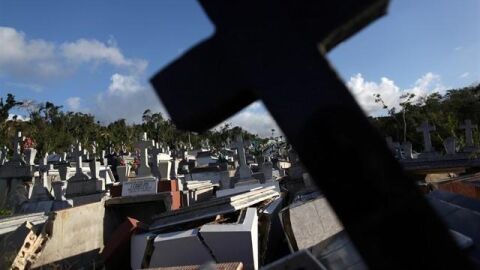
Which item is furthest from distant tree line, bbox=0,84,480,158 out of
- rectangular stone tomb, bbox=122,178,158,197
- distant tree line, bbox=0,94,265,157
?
rectangular stone tomb, bbox=122,178,158,197

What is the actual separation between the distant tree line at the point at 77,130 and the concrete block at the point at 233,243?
40.0m

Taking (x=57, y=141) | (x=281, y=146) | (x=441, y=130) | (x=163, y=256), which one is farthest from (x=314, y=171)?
(x=281, y=146)

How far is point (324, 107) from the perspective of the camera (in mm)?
1181

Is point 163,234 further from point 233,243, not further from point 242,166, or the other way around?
point 242,166

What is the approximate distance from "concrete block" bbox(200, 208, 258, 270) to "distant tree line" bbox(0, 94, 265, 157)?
40.0 meters

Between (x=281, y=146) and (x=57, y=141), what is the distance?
3279 centimetres

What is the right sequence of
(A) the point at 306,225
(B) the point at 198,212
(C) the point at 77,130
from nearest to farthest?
(A) the point at 306,225
(B) the point at 198,212
(C) the point at 77,130

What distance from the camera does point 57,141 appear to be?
185 feet

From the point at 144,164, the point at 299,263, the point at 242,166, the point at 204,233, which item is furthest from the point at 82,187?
the point at 299,263

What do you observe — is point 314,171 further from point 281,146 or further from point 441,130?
point 281,146

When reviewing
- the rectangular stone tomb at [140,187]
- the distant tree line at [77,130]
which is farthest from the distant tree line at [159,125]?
the rectangular stone tomb at [140,187]

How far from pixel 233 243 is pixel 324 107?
438 cm

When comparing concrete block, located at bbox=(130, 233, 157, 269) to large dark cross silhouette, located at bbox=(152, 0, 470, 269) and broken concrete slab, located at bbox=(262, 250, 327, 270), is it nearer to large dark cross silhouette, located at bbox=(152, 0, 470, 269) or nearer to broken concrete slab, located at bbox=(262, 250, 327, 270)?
broken concrete slab, located at bbox=(262, 250, 327, 270)

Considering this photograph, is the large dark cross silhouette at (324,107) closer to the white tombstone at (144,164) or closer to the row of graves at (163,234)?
the row of graves at (163,234)
